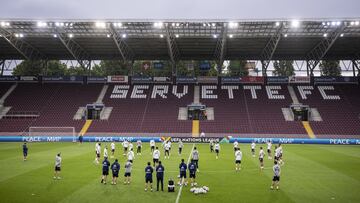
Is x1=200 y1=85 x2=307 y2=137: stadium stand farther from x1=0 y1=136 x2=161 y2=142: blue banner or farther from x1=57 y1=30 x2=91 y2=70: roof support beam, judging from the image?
x1=57 y1=30 x2=91 y2=70: roof support beam

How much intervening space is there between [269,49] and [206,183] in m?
45.0

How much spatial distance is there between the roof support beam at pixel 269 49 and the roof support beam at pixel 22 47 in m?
43.9

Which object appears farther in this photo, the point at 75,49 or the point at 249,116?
the point at 75,49

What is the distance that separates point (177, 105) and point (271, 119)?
17423 mm

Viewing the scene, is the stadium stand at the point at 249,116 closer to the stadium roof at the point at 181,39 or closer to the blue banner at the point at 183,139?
the blue banner at the point at 183,139

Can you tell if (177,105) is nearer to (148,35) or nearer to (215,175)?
(148,35)

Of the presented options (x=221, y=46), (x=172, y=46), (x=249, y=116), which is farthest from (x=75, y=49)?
(x=249, y=116)

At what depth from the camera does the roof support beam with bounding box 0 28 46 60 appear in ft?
174

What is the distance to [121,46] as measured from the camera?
5853 cm

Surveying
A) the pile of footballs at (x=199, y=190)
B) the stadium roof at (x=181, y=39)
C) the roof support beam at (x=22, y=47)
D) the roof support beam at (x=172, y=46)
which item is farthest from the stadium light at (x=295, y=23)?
the roof support beam at (x=22, y=47)

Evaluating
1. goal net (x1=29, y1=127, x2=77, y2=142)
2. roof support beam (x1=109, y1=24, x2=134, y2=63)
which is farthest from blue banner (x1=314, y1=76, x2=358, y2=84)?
goal net (x1=29, y1=127, x2=77, y2=142)

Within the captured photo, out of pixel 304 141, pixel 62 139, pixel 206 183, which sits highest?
pixel 304 141

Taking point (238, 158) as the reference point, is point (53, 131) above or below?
above

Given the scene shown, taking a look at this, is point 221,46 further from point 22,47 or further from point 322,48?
point 22,47
